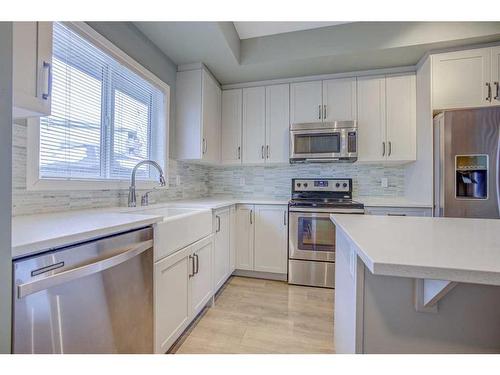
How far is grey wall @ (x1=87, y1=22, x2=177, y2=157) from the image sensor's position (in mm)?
1775

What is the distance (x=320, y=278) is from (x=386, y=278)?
1.77 m

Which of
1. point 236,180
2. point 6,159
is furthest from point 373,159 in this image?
point 6,159

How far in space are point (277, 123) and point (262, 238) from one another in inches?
54.5

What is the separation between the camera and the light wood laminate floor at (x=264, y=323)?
1.60 metres

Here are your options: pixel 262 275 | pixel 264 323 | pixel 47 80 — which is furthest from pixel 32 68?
pixel 262 275

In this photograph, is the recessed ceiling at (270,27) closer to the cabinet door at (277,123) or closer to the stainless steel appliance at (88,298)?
the cabinet door at (277,123)

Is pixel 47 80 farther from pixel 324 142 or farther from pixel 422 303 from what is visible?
pixel 324 142

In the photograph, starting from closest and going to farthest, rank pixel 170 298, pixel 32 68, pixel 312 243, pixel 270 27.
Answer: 1. pixel 32 68
2. pixel 170 298
3. pixel 270 27
4. pixel 312 243

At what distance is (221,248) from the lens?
94.1 inches

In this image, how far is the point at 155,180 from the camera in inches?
92.7

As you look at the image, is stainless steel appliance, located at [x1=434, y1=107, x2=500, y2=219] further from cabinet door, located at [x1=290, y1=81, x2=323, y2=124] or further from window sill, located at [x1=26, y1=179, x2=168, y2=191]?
window sill, located at [x1=26, y1=179, x2=168, y2=191]

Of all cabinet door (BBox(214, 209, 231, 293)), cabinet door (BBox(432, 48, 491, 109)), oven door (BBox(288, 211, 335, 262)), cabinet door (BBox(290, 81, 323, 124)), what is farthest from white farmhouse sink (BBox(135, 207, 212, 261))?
cabinet door (BBox(432, 48, 491, 109))

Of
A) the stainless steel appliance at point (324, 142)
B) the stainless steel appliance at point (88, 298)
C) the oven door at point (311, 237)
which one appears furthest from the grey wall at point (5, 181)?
the stainless steel appliance at point (324, 142)
